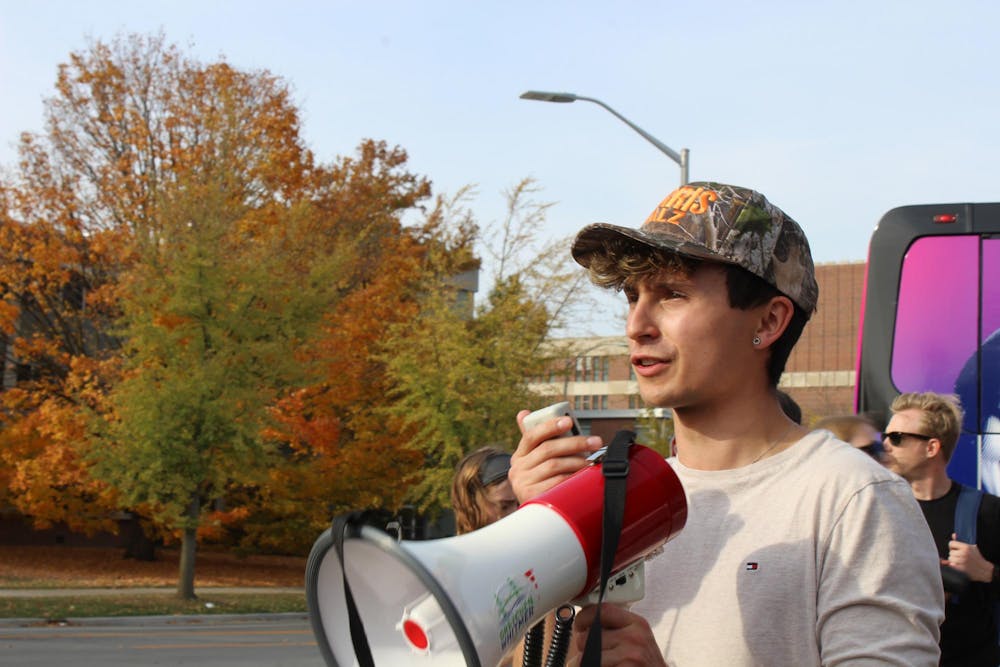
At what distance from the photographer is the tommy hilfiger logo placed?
212cm

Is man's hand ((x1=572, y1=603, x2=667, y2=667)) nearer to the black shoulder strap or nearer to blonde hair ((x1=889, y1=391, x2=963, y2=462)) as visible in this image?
the black shoulder strap

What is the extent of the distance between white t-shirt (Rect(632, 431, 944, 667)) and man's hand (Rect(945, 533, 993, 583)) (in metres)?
2.94

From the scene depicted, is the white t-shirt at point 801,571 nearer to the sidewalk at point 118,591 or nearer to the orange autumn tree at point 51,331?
the sidewalk at point 118,591

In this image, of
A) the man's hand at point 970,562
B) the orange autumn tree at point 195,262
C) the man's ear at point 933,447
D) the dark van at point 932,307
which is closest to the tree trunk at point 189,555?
the orange autumn tree at point 195,262

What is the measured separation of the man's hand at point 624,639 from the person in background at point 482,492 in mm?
2699

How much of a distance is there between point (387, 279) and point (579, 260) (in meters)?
25.6

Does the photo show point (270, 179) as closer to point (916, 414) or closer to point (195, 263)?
point (195, 263)

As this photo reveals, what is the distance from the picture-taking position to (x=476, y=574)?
1.64m

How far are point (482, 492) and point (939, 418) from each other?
196cm

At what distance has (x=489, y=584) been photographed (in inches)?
64.7

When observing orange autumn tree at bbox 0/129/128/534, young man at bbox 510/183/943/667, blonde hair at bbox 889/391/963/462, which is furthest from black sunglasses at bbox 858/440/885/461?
orange autumn tree at bbox 0/129/128/534

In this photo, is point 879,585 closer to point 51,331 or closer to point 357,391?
point 357,391

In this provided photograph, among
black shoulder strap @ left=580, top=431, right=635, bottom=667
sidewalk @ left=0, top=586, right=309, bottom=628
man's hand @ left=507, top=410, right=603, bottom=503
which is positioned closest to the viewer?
black shoulder strap @ left=580, top=431, right=635, bottom=667

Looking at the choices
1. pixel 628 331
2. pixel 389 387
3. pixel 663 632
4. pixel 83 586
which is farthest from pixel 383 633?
pixel 389 387
